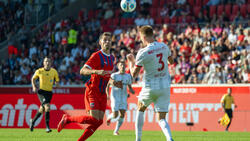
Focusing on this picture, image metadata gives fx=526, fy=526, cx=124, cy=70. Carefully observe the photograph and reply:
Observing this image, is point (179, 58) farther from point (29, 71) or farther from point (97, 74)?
point (97, 74)

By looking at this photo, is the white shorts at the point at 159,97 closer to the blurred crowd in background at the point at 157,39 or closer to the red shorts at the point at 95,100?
the red shorts at the point at 95,100

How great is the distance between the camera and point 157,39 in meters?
28.2

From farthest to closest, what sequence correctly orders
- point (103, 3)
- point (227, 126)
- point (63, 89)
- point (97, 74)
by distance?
point (103, 3), point (63, 89), point (227, 126), point (97, 74)

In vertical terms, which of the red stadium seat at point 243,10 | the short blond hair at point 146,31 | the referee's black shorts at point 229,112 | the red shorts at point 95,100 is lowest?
the referee's black shorts at point 229,112

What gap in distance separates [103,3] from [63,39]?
4668 mm

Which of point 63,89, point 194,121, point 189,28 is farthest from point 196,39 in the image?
point 63,89

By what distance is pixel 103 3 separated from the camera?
115 ft

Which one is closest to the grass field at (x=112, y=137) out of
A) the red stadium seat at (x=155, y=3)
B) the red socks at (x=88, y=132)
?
the red socks at (x=88, y=132)

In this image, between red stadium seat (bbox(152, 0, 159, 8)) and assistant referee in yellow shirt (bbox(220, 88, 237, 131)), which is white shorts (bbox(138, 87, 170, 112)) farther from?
red stadium seat (bbox(152, 0, 159, 8))

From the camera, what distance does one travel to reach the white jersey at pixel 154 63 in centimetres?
1038

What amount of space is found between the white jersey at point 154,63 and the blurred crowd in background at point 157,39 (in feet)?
45.2

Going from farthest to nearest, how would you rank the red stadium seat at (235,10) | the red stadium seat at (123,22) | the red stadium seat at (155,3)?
the red stadium seat at (155,3) → the red stadium seat at (123,22) → the red stadium seat at (235,10)

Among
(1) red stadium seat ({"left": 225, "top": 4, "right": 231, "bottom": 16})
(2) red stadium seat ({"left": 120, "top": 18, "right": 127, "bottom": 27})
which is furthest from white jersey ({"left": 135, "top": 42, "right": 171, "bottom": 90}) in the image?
(2) red stadium seat ({"left": 120, "top": 18, "right": 127, "bottom": 27})

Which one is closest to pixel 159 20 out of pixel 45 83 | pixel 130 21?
pixel 130 21
